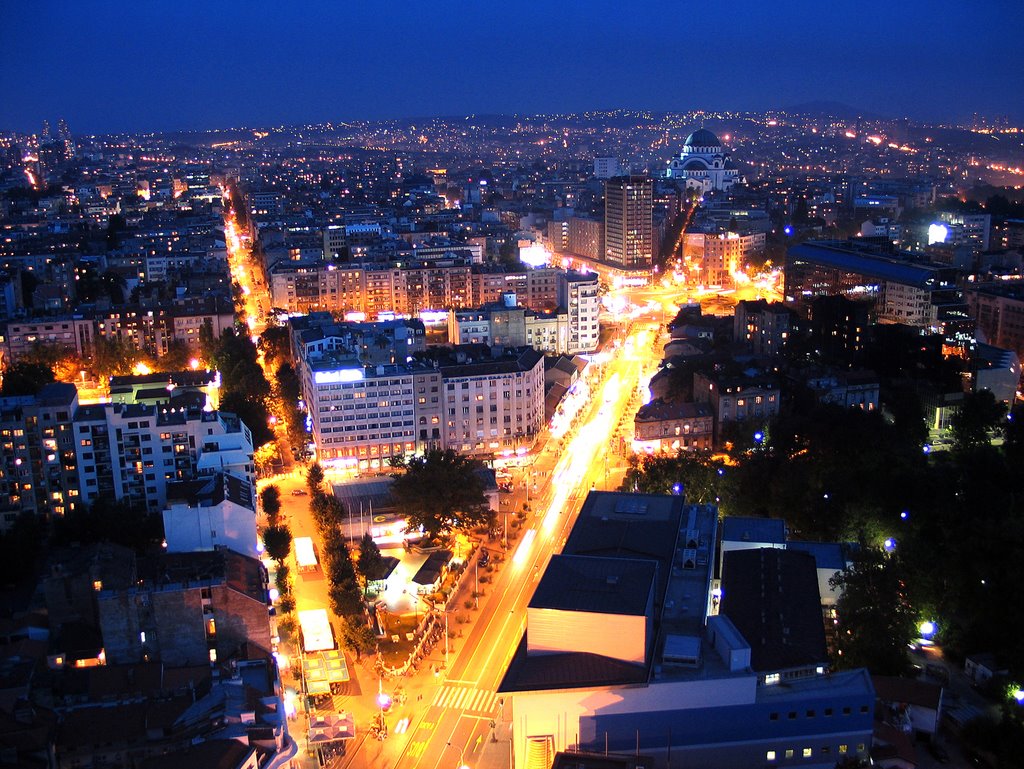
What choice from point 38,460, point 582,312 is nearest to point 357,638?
point 38,460

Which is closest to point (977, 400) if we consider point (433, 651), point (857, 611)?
point (857, 611)

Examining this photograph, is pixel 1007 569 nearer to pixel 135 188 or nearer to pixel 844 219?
pixel 844 219

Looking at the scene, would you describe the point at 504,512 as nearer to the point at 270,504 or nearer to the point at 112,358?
the point at 270,504

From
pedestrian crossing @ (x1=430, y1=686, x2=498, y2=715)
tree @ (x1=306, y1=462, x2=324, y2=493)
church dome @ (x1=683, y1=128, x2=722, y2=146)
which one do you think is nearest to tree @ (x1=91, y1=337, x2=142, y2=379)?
tree @ (x1=306, y1=462, x2=324, y2=493)

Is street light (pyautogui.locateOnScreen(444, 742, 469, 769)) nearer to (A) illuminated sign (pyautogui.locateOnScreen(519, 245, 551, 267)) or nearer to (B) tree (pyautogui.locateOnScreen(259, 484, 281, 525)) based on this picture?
(B) tree (pyautogui.locateOnScreen(259, 484, 281, 525))

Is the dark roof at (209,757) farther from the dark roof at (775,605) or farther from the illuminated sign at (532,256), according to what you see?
the illuminated sign at (532,256)

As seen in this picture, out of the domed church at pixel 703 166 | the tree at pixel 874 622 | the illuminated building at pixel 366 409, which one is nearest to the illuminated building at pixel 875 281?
the illuminated building at pixel 366 409

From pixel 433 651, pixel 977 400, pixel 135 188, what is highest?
pixel 135 188
